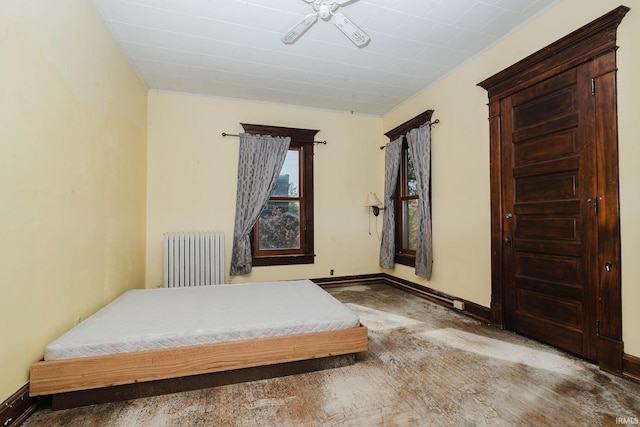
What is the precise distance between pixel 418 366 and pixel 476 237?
1714 millimetres

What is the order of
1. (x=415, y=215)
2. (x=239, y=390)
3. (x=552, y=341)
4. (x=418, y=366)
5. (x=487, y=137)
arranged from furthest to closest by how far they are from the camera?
(x=415, y=215) → (x=487, y=137) → (x=552, y=341) → (x=418, y=366) → (x=239, y=390)

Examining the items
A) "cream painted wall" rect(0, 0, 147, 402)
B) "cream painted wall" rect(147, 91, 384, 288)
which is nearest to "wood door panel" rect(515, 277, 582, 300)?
"cream painted wall" rect(147, 91, 384, 288)

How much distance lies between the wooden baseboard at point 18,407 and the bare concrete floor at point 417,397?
51 millimetres

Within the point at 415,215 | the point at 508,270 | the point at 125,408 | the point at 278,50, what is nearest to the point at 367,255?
the point at 415,215

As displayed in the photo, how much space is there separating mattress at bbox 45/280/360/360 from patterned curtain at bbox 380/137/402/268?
216 cm

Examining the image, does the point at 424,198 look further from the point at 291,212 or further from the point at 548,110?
the point at 291,212

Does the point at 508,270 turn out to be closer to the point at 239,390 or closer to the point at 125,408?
the point at 239,390

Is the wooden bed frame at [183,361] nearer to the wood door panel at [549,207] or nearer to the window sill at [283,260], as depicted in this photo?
the wood door panel at [549,207]

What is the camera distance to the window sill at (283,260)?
14.8 ft

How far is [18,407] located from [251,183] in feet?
10.5

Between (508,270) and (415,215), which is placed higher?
(415,215)

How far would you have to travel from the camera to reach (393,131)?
15.8ft

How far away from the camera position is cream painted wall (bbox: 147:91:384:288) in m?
4.12

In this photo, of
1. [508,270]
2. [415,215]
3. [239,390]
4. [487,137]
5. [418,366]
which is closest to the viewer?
[239,390]
